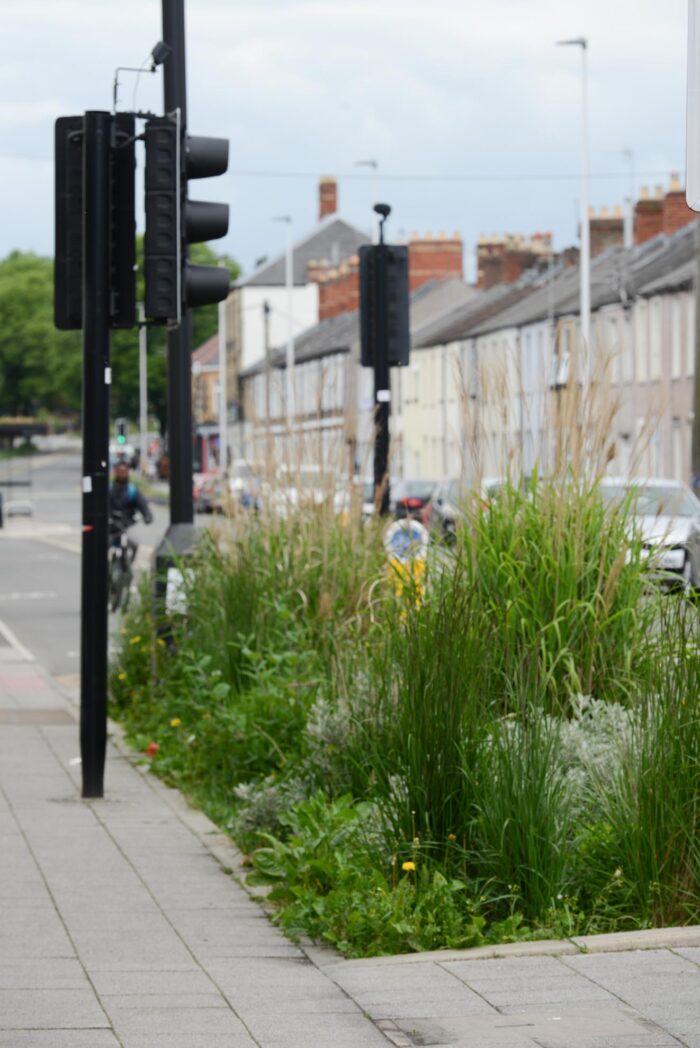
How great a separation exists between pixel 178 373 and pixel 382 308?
2.67 metres

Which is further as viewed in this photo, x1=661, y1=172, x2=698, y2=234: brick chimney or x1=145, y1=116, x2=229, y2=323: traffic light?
x1=661, y1=172, x2=698, y2=234: brick chimney

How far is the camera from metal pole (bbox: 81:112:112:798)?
33.3 ft

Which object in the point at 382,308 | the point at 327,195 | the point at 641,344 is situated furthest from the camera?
the point at 327,195

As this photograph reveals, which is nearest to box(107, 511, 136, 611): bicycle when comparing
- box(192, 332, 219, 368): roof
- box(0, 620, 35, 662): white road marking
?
box(0, 620, 35, 662): white road marking

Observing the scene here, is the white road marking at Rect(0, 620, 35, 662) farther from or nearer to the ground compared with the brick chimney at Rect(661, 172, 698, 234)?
nearer to the ground

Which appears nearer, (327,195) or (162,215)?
(162,215)

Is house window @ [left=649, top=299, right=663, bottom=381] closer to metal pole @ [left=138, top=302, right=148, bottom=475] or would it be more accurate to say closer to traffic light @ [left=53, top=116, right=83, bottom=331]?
metal pole @ [left=138, top=302, right=148, bottom=475]

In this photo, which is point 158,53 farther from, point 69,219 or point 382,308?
point 382,308

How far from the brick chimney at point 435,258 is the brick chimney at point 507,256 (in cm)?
675

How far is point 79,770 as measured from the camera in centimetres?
1141

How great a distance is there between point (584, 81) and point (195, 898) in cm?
4174

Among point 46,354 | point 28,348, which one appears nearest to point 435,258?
point 46,354

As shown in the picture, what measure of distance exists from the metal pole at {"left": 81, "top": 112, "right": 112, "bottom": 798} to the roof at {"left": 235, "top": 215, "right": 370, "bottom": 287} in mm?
113875

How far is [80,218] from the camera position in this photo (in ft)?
33.8
